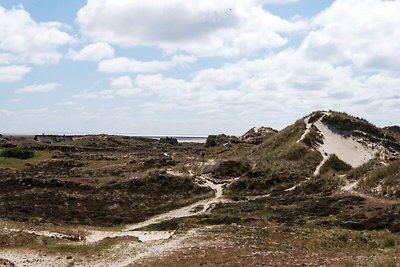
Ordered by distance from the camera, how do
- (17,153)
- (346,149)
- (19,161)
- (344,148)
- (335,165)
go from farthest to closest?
(17,153)
(19,161)
(344,148)
(346,149)
(335,165)

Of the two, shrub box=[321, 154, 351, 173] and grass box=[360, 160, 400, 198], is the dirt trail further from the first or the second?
shrub box=[321, 154, 351, 173]

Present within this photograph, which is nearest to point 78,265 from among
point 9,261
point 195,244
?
point 9,261

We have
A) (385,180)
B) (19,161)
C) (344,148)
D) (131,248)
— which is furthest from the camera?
(19,161)

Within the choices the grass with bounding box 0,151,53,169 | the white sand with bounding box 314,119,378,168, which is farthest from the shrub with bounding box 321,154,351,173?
the grass with bounding box 0,151,53,169

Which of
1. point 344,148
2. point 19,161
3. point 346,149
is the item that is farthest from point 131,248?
point 19,161

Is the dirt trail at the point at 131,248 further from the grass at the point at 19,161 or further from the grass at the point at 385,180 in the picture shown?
the grass at the point at 19,161

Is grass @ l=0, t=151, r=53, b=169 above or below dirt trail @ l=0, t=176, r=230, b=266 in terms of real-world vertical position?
above

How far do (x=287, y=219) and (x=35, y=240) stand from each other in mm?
24671

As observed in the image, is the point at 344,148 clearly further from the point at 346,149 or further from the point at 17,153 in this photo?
the point at 17,153

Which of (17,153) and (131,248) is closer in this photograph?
(131,248)

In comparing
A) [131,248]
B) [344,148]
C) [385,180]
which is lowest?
[131,248]

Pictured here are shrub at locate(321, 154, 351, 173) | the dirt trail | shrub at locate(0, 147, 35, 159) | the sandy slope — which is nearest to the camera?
the dirt trail

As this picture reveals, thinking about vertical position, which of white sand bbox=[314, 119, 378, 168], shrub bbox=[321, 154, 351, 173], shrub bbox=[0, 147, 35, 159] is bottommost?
shrub bbox=[0, 147, 35, 159]

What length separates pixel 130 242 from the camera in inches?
1490
